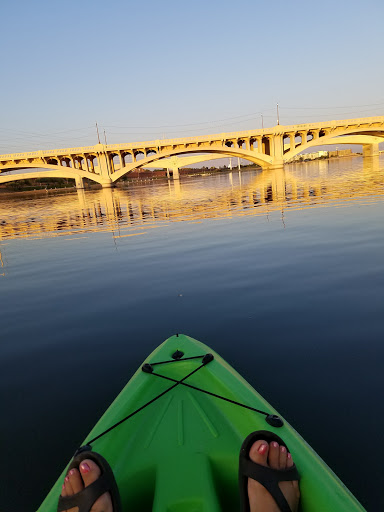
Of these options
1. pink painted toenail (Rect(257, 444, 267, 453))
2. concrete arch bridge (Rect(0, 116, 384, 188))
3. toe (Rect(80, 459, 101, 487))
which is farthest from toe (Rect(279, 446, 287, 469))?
concrete arch bridge (Rect(0, 116, 384, 188))

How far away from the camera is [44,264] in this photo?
7707 millimetres

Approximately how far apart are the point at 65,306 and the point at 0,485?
3208 mm

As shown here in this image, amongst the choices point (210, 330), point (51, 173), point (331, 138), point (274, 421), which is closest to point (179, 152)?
point (51, 173)

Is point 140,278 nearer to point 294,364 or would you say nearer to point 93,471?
point 294,364

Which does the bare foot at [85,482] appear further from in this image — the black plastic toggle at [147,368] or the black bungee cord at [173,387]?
the black plastic toggle at [147,368]

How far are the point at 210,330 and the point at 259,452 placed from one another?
2086 millimetres

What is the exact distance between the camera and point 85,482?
1688 millimetres

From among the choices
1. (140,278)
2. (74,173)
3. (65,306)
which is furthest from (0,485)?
(74,173)

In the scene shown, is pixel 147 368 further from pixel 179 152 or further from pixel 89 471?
pixel 179 152

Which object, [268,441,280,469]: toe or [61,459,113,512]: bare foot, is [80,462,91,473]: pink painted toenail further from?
[268,441,280,469]: toe

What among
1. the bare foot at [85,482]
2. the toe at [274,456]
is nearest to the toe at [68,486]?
the bare foot at [85,482]

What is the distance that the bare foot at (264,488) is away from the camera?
154 cm

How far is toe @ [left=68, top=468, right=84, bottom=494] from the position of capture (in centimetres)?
169

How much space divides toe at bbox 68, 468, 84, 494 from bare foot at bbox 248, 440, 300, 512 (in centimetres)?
98
